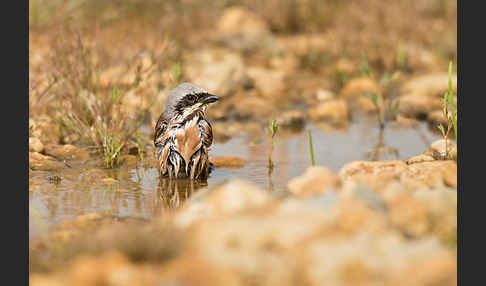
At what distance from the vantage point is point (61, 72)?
8219 mm

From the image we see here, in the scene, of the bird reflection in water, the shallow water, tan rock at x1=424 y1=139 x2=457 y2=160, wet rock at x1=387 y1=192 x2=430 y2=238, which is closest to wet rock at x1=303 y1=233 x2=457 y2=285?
wet rock at x1=387 y1=192 x2=430 y2=238

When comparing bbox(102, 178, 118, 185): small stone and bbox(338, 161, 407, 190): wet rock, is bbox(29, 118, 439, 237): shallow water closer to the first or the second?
bbox(102, 178, 118, 185): small stone

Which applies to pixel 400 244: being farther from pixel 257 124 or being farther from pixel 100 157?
pixel 257 124

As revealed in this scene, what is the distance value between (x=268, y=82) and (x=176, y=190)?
5114 millimetres

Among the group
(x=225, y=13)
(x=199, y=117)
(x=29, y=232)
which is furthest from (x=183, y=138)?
(x=225, y=13)

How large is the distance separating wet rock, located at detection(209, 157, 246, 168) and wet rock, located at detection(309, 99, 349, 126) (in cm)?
253

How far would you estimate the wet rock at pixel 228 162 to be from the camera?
25.5 ft

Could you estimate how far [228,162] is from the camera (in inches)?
309

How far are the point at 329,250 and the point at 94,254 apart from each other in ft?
4.07

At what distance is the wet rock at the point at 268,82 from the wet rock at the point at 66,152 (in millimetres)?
4084

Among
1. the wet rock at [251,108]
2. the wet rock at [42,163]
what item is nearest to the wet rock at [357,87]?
the wet rock at [251,108]

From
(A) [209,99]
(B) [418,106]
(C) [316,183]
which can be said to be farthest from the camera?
(B) [418,106]

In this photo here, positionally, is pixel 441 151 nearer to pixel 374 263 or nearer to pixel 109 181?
pixel 109 181

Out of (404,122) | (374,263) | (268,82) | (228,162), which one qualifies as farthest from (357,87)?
(374,263)
